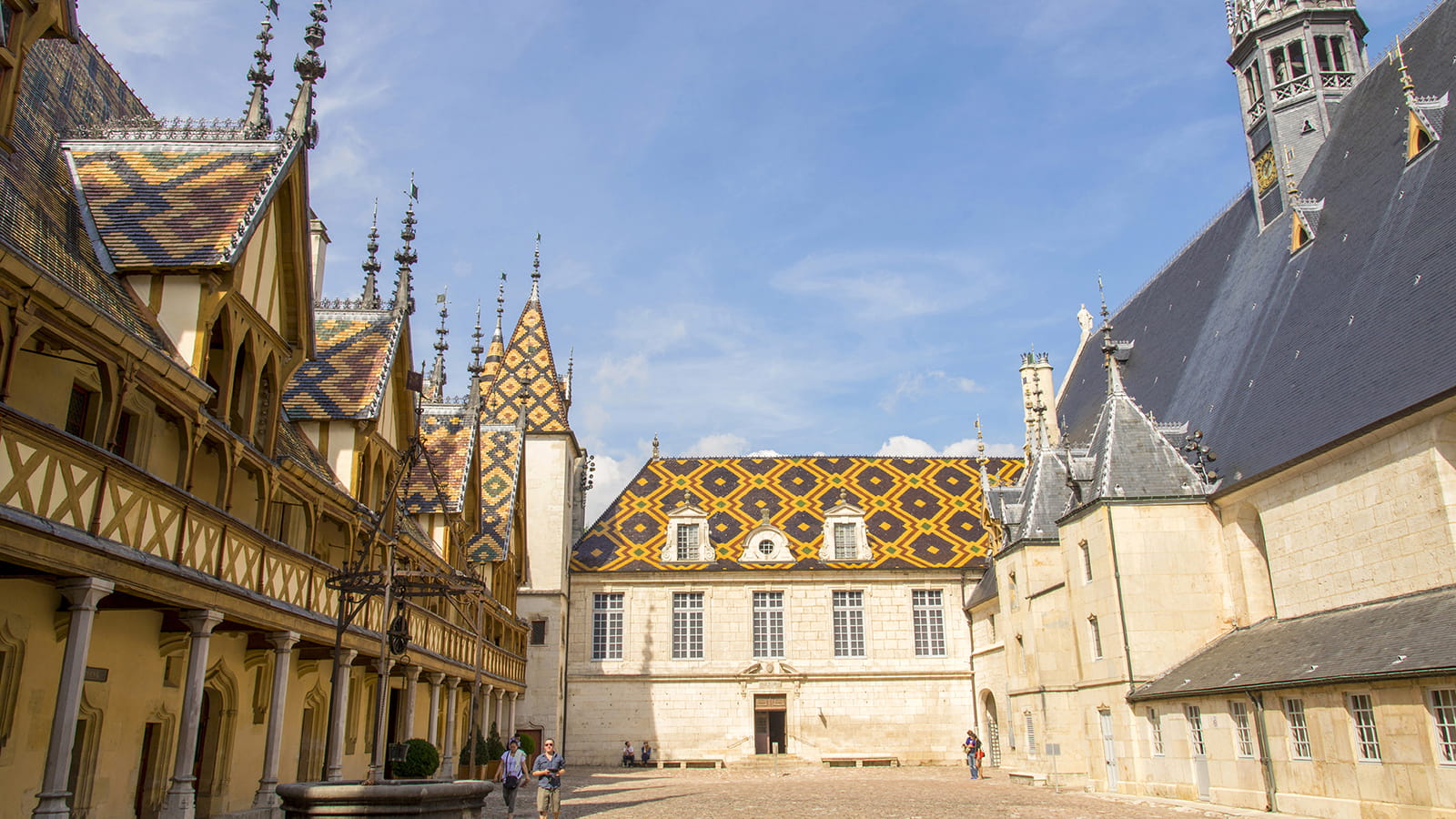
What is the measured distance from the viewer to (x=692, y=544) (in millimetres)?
35406

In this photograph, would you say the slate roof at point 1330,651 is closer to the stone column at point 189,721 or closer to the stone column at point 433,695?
the stone column at point 433,695

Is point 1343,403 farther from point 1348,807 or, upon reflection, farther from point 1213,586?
point 1348,807

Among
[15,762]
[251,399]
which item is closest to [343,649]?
[251,399]

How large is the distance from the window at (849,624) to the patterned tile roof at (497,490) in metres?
12.1

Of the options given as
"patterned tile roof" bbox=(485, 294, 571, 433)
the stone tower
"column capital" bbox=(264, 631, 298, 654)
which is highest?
the stone tower

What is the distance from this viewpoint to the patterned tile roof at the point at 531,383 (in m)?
35.3

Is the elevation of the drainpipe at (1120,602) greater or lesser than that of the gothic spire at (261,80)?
lesser

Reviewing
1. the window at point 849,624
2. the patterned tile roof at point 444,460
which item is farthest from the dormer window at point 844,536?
the patterned tile roof at point 444,460

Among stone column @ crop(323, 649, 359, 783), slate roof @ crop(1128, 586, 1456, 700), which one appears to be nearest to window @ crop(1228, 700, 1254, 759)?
slate roof @ crop(1128, 586, 1456, 700)

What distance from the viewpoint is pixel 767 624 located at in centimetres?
3456

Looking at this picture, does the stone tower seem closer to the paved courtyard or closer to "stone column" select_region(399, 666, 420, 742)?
the paved courtyard

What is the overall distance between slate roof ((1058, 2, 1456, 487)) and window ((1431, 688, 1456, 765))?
13.1 feet

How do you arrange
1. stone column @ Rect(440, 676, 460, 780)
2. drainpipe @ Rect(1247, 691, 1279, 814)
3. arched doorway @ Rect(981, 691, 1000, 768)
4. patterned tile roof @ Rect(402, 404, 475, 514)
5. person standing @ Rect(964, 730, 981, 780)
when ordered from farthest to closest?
arched doorway @ Rect(981, 691, 1000, 768) < person standing @ Rect(964, 730, 981, 780) < patterned tile roof @ Rect(402, 404, 475, 514) < stone column @ Rect(440, 676, 460, 780) < drainpipe @ Rect(1247, 691, 1279, 814)

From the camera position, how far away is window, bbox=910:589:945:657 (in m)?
34.2
